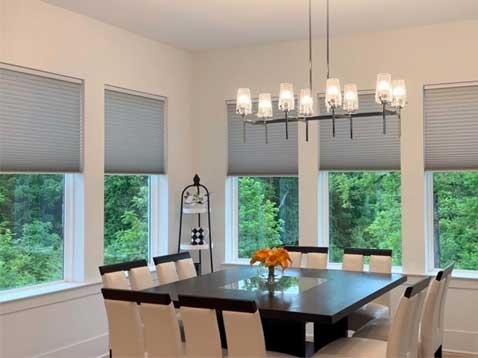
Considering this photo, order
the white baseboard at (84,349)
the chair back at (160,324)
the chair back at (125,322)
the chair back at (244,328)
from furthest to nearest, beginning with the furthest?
the white baseboard at (84,349), the chair back at (125,322), the chair back at (160,324), the chair back at (244,328)

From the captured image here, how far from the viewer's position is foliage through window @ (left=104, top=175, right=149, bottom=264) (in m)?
5.27

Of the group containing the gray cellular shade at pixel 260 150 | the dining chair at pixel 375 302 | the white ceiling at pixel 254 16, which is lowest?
the dining chair at pixel 375 302

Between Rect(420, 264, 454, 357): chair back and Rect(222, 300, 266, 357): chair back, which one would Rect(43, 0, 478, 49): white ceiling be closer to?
Rect(420, 264, 454, 357): chair back

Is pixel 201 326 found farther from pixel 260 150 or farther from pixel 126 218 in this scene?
pixel 260 150

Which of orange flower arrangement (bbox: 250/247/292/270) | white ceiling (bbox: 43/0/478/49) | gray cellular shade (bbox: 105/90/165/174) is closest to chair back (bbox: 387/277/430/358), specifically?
orange flower arrangement (bbox: 250/247/292/270)

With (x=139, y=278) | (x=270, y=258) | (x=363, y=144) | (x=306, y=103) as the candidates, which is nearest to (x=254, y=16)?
(x=306, y=103)

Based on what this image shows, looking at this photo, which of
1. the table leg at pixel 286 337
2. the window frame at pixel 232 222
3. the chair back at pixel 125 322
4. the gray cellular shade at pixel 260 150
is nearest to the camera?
the chair back at pixel 125 322

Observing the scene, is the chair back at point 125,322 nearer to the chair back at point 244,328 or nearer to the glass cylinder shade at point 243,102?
the chair back at point 244,328

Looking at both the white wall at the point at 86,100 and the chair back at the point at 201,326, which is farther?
the white wall at the point at 86,100

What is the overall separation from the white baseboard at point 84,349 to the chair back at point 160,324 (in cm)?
165

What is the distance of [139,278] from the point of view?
4.14 m

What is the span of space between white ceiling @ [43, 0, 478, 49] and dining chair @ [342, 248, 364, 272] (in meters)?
2.04

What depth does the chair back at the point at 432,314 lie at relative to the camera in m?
3.68

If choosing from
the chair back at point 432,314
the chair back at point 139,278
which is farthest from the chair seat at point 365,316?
the chair back at point 139,278
